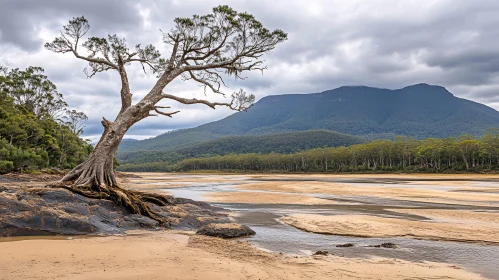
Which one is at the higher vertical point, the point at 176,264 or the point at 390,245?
the point at 176,264

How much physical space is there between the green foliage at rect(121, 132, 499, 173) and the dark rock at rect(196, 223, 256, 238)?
3390 inches

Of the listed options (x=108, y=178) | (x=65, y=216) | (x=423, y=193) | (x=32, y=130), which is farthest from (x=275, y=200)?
(x=32, y=130)

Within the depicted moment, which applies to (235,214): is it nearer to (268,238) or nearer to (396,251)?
(268,238)

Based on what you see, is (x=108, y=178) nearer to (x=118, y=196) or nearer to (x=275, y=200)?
(x=118, y=196)

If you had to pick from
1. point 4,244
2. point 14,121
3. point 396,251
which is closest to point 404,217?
point 396,251

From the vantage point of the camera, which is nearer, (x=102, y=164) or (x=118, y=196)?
(x=118, y=196)

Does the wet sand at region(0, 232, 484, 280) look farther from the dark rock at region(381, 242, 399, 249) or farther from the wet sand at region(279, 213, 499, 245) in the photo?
the wet sand at region(279, 213, 499, 245)

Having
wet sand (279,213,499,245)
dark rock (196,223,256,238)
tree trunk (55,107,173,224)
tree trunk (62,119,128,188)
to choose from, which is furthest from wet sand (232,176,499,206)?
tree trunk (62,119,128,188)

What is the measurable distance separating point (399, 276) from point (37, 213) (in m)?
9.95

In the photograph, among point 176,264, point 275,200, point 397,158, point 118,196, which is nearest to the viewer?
point 176,264

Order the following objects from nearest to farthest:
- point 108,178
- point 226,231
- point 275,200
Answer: point 226,231 → point 108,178 → point 275,200

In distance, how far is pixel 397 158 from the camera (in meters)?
110

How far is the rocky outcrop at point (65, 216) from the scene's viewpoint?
1028cm

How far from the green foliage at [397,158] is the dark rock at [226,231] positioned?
8612cm
